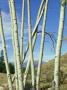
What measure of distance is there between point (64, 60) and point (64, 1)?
2748 centimetres

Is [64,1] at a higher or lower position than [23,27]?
higher

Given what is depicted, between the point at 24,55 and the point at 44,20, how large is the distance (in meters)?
1.74

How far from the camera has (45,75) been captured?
26.8m

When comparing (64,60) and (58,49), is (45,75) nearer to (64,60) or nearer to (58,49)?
(64,60)

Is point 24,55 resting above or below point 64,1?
below

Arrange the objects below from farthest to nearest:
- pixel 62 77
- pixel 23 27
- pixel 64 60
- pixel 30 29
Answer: pixel 64 60, pixel 62 77, pixel 23 27, pixel 30 29

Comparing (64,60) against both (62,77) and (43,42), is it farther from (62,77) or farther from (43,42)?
(43,42)

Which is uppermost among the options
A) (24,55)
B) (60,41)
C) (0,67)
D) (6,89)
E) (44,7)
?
(44,7)

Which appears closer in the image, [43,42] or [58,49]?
[58,49]

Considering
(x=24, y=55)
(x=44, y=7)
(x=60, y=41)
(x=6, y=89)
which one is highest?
(x=44, y=7)

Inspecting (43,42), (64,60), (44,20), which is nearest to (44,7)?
(44,20)

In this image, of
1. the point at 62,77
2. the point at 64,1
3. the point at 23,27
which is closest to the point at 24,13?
the point at 23,27

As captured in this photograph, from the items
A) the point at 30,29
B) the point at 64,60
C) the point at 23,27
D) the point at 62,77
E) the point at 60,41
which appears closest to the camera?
the point at 60,41

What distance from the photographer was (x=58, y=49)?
1011 centimetres
